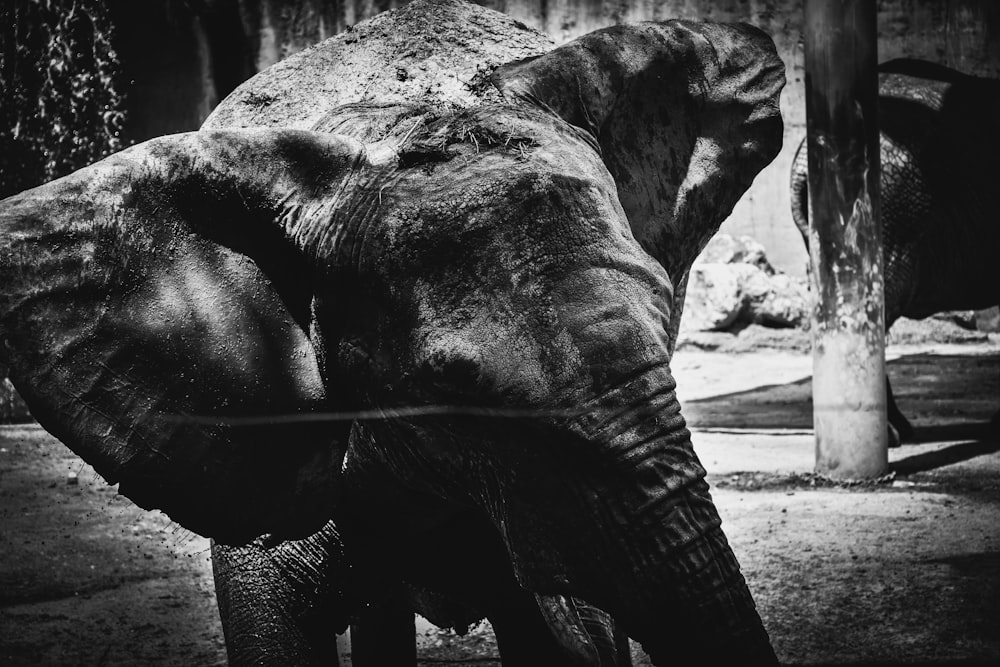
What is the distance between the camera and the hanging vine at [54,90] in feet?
17.0

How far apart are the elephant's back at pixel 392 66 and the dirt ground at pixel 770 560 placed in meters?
1.19

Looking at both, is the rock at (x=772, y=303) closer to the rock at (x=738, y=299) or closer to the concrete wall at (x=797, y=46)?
the rock at (x=738, y=299)

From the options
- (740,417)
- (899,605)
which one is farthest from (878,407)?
(740,417)

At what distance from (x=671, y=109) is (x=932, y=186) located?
4159 millimetres

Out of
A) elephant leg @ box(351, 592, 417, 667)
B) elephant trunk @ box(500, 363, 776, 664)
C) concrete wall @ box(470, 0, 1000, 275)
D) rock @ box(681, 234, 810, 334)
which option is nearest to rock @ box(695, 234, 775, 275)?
rock @ box(681, 234, 810, 334)

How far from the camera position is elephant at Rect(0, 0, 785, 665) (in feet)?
4.07

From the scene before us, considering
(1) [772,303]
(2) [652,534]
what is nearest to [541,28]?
(1) [772,303]

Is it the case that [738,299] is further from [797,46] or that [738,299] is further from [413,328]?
[413,328]

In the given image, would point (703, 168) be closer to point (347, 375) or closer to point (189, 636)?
point (347, 375)

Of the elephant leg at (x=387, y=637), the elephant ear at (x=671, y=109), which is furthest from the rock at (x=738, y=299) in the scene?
the elephant ear at (x=671, y=109)

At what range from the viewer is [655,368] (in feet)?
4.15

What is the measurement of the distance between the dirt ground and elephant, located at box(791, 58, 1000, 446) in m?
0.75

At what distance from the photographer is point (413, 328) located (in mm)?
1309

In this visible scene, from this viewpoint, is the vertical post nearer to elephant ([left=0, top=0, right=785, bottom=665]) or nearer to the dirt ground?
the dirt ground
